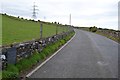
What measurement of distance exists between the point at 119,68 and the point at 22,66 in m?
4.27

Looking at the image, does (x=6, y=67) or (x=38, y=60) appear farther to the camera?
(x=38, y=60)

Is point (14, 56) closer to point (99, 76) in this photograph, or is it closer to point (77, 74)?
point (77, 74)

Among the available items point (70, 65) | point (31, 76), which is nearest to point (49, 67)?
point (70, 65)

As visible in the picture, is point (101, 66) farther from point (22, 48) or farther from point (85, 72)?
point (22, 48)

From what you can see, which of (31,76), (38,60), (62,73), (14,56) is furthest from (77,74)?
(38,60)

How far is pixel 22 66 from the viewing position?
12.4m

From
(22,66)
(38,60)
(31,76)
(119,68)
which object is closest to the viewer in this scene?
(31,76)

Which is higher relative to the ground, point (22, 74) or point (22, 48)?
point (22, 48)

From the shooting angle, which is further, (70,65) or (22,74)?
(70,65)

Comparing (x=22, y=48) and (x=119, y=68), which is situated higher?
(x=22, y=48)

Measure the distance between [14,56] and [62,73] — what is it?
201 centimetres

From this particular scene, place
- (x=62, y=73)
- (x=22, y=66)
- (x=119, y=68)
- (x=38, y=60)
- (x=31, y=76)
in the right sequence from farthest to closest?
(x=38, y=60) → (x=119, y=68) → (x=22, y=66) → (x=62, y=73) → (x=31, y=76)

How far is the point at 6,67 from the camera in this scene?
11.2 metres

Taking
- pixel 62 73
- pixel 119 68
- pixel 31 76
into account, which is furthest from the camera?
pixel 119 68
